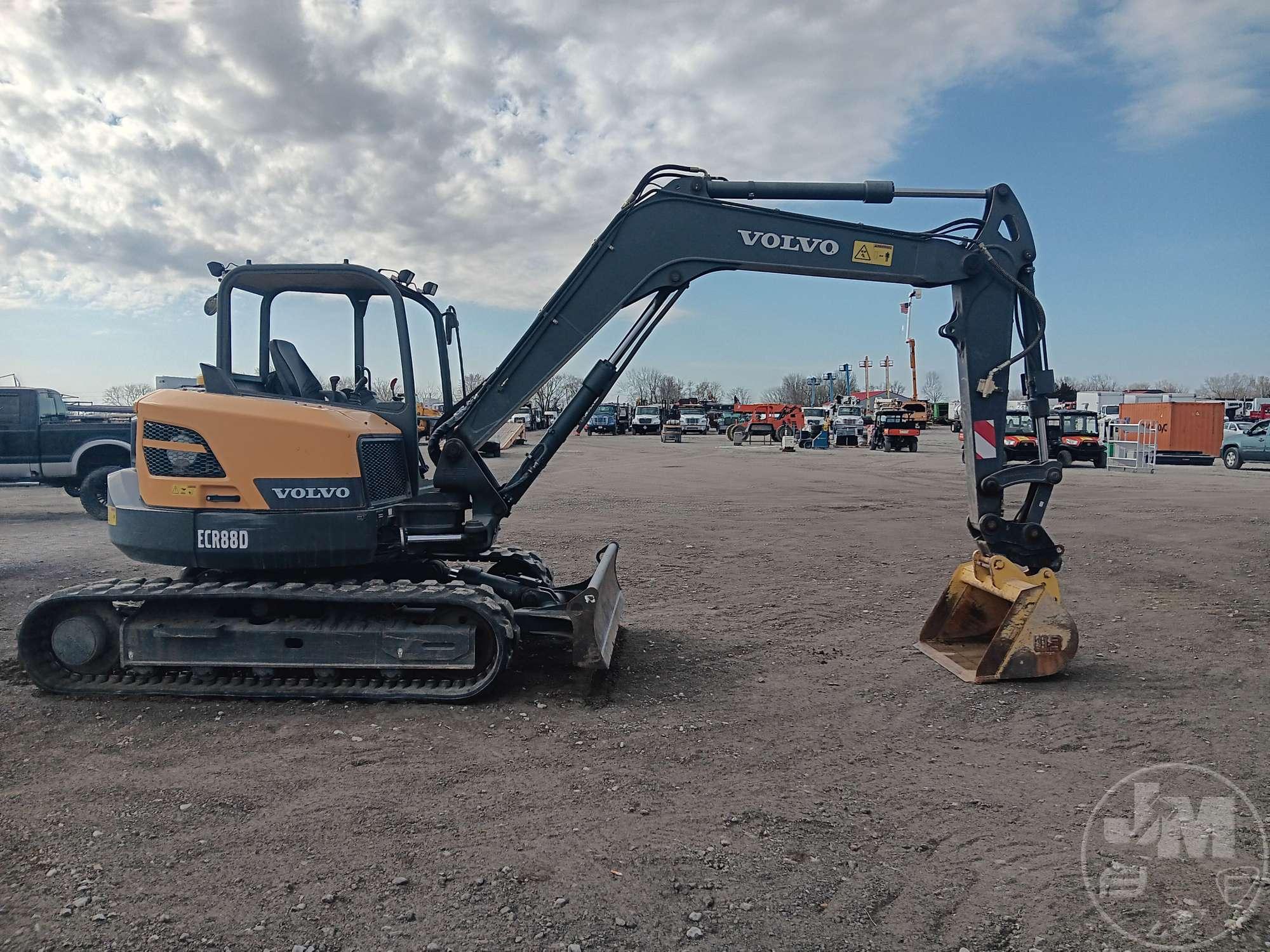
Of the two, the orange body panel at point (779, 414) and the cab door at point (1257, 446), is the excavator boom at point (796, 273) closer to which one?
the cab door at point (1257, 446)

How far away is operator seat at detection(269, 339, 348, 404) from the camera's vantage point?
258 inches

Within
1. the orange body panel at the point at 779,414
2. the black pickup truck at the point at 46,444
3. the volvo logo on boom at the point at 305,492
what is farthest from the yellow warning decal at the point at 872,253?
the orange body panel at the point at 779,414

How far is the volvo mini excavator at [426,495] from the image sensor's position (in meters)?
5.94

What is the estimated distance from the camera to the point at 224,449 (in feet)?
19.3

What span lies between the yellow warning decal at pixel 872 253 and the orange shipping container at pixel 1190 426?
101 feet

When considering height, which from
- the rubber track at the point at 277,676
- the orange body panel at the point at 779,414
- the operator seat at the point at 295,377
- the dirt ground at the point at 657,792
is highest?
the orange body panel at the point at 779,414

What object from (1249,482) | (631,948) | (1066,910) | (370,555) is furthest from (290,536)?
(1249,482)

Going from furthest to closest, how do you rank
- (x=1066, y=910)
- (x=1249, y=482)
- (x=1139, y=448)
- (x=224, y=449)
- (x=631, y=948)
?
(x=1139, y=448) < (x=1249, y=482) < (x=224, y=449) < (x=1066, y=910) < (x=631, y=948)

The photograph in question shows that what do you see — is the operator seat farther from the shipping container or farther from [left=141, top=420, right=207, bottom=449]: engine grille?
the shipping container

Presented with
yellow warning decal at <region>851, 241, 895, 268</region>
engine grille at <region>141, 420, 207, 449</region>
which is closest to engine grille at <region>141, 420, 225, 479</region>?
engine grille at <region>141, 420, 207, 449</region>

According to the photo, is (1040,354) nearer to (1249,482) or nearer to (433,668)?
(433,668)

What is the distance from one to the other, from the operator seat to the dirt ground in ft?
7.39

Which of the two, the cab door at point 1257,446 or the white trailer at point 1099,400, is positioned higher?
the white trailer at point 1099,400

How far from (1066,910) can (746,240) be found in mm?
5041
